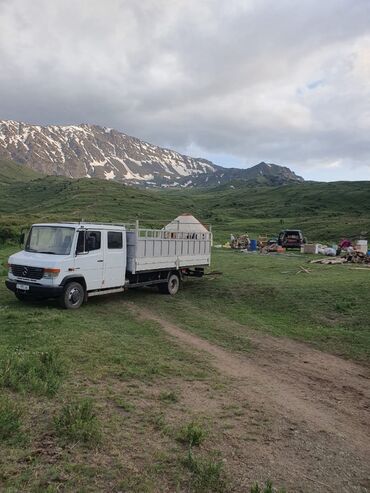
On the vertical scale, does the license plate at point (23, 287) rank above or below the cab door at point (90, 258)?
below

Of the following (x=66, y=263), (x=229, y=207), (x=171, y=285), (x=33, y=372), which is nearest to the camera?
(x=33, y=372)

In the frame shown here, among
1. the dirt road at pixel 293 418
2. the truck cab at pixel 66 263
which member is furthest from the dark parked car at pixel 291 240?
the dirt road at pixel 293 418

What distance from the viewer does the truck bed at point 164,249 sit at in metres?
16.7

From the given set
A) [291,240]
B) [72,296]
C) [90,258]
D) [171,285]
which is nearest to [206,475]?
[72,296]

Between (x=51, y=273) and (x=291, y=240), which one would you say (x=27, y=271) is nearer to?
(x=51, y=273)

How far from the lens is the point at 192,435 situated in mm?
5992

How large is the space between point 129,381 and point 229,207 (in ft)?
401

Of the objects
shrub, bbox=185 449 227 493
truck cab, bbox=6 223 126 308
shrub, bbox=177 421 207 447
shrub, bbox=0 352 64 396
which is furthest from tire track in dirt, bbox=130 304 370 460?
truck cab, bbox=6 223 126 308

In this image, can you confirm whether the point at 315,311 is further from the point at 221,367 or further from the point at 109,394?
the point at 109,394

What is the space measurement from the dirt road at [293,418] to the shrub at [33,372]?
2.23m

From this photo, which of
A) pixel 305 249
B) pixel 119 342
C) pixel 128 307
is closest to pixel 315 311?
pixel 128 307

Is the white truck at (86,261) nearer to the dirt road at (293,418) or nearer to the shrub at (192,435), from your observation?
the dirt road at (293,418)

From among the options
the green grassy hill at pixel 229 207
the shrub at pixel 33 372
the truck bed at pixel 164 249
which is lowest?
the shrub at pixel 33 372

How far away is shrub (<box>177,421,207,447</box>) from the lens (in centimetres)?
594
